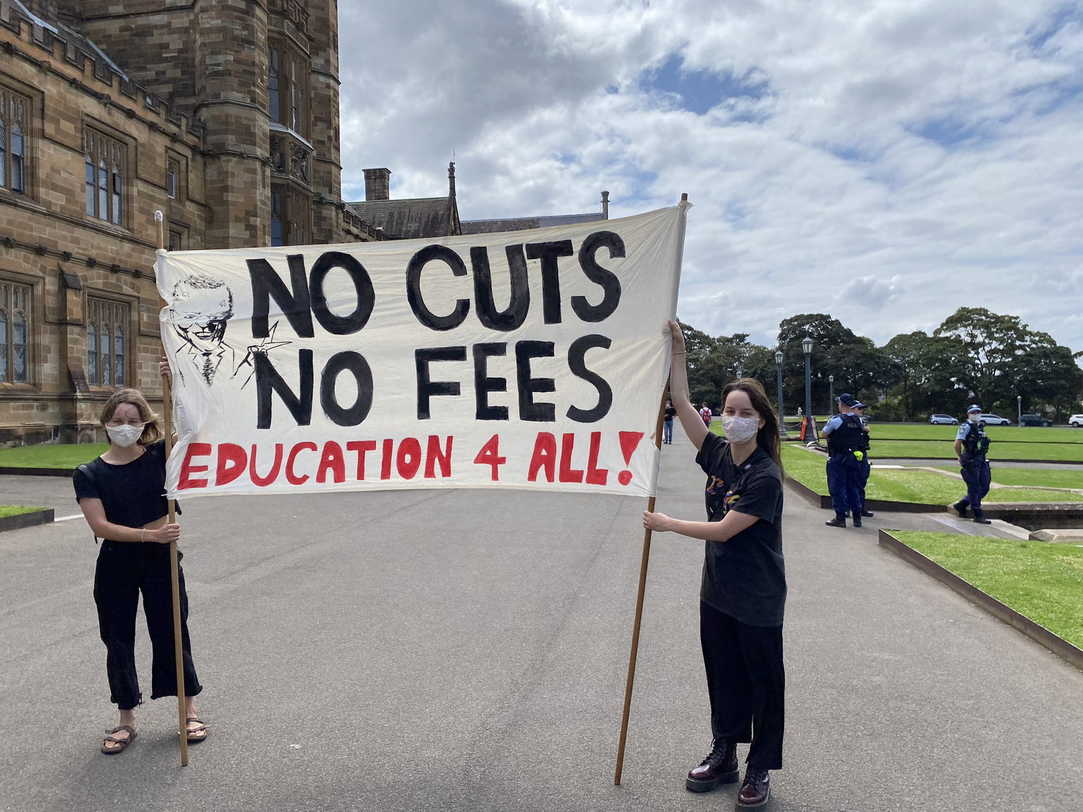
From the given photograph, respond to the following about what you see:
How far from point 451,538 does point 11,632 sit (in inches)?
192

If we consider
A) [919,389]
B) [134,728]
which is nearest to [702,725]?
[134,728]

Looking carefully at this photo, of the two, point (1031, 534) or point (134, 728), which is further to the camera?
point (1031, 534)

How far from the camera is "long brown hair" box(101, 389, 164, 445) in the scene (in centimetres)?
397

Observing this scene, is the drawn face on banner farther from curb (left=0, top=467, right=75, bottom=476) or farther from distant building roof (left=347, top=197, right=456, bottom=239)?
distant building roof (left=347, top=197, right=456, bottom=239)

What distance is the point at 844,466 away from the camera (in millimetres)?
11578

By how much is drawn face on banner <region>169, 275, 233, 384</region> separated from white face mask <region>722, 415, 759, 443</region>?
2692mm

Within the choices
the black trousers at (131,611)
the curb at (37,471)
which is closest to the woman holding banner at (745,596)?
the black trousers at (131,611)

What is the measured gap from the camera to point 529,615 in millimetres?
6270

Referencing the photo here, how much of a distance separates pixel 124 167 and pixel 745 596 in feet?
98.5

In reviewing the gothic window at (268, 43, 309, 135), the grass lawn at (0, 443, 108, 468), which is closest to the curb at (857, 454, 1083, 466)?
the grass lawn at (0, 443, 108, 468)

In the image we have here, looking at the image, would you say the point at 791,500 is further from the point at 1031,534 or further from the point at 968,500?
the point at 1031,534

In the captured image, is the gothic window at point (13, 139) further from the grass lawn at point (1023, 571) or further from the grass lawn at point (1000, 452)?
the grass lawn at point (1000, 452)

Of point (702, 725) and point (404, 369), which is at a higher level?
point (404, 369)

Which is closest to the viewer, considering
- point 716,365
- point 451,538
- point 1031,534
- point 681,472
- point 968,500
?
point 451,538
